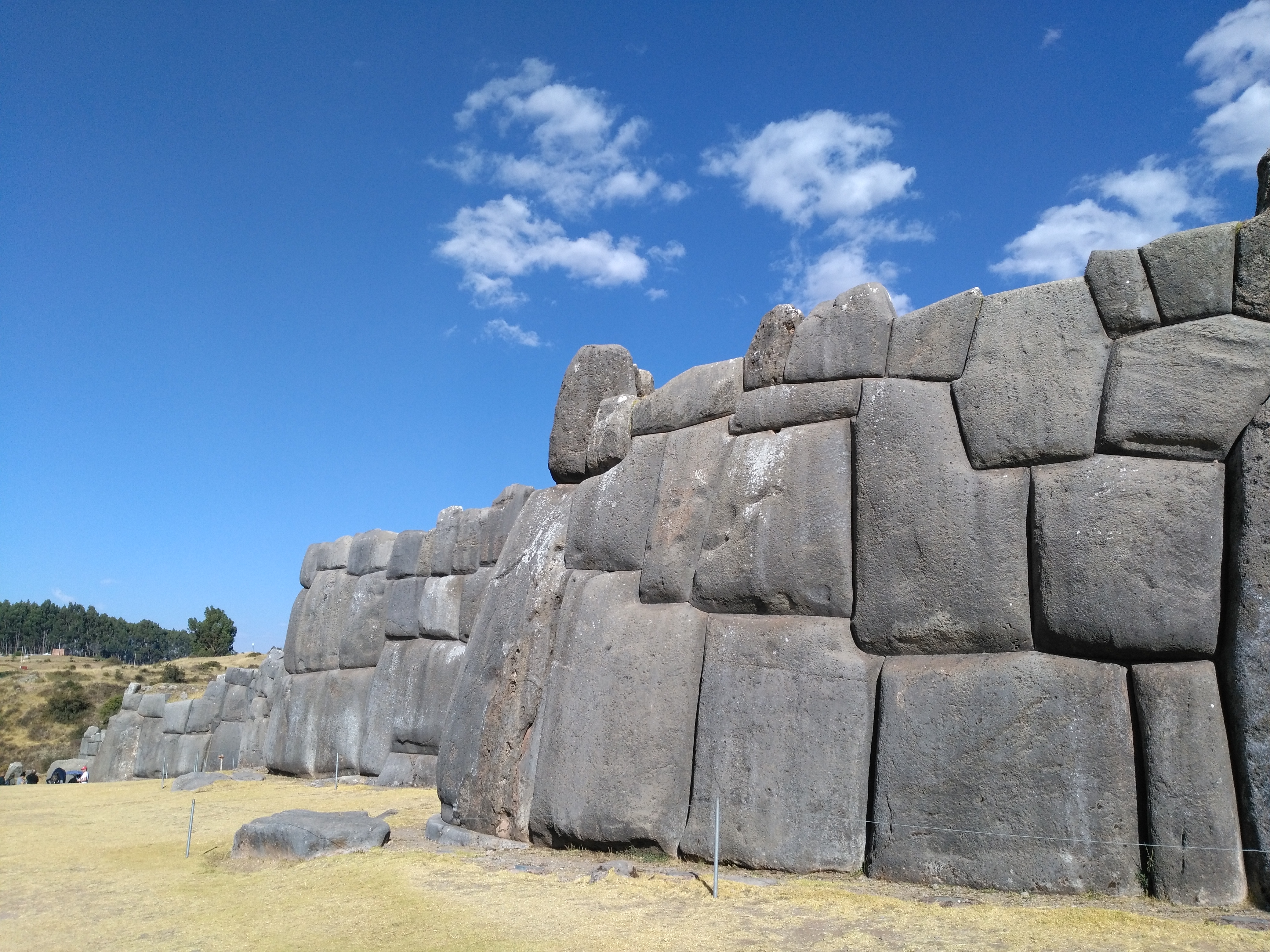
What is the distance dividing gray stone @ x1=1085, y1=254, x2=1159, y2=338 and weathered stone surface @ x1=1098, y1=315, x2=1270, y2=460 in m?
0.10

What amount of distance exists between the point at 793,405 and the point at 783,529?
1.03 meters

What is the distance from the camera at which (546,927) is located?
5.45 metres

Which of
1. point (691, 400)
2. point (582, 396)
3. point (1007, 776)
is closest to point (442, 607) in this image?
point (582, 396)

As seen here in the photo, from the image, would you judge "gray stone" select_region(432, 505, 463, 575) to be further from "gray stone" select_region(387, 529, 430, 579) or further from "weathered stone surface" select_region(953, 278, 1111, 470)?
"weathered stone surface" select_region(953, 278, 1111, 470)

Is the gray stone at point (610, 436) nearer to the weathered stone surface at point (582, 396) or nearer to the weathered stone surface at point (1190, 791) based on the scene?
the weathered stone surface at point (582, 396)

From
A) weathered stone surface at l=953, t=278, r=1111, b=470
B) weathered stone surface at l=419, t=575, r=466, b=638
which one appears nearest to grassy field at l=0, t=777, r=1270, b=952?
weathered stone surface at l=953, t=278, r=1111, b=470

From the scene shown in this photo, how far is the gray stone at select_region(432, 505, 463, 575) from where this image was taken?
1466cm

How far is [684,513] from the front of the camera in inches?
310

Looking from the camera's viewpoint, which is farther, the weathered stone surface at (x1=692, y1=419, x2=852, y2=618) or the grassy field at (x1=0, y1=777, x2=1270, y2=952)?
the weathered stone surface at (x1=692, y1=419, x2=852, y2=618)

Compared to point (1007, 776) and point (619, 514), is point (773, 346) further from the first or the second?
point (1007, 776)

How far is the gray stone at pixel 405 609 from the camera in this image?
14.8 meters

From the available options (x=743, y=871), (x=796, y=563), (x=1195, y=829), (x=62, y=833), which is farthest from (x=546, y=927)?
(x=62, y=833)

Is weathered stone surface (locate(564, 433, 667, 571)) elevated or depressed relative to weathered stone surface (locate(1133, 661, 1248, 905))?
elevated

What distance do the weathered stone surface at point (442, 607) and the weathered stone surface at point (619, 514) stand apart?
19.3ft
